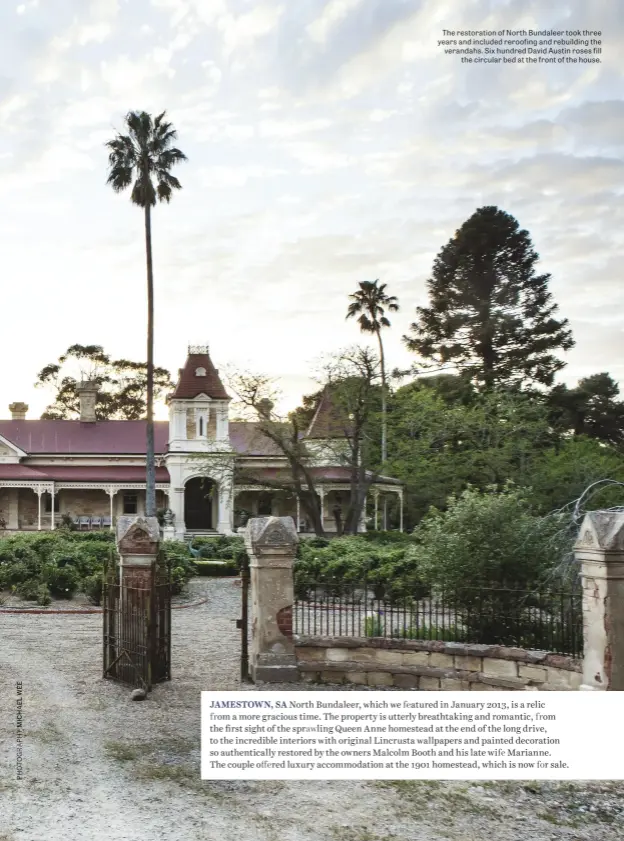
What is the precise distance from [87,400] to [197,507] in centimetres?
800

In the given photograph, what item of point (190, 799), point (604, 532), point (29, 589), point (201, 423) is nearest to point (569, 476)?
point (201, 423)

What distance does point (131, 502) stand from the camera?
39969mm

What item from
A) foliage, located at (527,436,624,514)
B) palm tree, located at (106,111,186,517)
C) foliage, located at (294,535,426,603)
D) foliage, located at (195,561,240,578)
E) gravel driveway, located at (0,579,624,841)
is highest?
palm tree, located at (106,111,186,517)

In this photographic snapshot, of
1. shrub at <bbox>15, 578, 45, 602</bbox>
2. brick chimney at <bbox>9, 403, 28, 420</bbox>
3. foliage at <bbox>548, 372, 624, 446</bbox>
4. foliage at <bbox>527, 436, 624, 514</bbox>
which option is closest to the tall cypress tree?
foliage at <bbox>548, 372, 624, 446</bbox>

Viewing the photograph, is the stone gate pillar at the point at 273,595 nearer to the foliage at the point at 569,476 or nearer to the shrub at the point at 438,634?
the shrub at the point at 438,634

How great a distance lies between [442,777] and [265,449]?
33699mm

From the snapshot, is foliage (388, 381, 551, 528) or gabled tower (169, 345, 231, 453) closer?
foliage (388, 381, 551, 528)

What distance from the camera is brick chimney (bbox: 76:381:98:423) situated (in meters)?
42.6

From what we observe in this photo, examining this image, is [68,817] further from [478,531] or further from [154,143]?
[154,143]

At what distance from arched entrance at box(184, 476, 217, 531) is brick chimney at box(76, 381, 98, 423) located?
6.49 metres

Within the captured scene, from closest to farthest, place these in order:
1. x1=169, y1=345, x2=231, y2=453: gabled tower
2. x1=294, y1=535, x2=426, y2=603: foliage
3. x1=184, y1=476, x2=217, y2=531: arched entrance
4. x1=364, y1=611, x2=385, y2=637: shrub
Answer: x1=364, y1=611, x2=385, y2=637: shrub < x1=294, y1=535, x2=426, y2=603: foliage < x1=169, y1=345, x2=231, y2=453: gabled tower < x1=184, y1=476, x2=217, y2=531: arched entrance

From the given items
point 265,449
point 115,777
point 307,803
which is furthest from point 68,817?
point 265,449

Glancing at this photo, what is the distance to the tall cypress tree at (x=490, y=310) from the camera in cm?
4184

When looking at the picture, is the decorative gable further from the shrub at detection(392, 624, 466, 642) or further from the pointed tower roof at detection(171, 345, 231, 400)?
the shrub at detection(392, 624, 466, 642)
